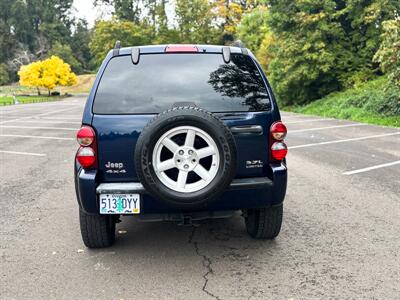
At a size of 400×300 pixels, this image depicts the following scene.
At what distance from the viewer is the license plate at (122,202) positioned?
3416mm

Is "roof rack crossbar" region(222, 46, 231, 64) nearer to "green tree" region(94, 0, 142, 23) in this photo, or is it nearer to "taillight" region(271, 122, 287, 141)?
"taillight" region(271, 122, 287, 141)

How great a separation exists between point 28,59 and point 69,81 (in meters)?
25.8

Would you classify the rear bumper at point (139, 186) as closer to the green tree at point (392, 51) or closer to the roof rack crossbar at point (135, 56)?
the roof rack crossbar at point (135, 56)

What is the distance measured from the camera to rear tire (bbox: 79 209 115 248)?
379cm

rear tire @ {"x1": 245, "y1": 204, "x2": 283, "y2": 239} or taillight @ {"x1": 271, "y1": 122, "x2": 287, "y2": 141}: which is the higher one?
taillight @ {"x1": 271, "y1": 122, "x2": 287, "y2": 141}

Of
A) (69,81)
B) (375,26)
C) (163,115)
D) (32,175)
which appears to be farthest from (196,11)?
(163,115)

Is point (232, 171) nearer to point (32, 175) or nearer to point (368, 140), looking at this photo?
point (32, 175)

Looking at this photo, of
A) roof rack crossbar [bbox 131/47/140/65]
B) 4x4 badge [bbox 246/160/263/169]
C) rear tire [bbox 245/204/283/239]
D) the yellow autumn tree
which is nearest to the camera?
4x4 badge [bbox 246/160/263/169]

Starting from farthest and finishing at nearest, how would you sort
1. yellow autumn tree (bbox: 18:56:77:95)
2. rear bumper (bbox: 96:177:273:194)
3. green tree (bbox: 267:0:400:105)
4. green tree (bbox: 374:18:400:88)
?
yellow autumn tree (bbox: 18:56:77:95), green tree (bbox: 267:0:400:105), green tree (bbox: 374:18:400:88), rear bumper (bbox: 96:177:273:194)

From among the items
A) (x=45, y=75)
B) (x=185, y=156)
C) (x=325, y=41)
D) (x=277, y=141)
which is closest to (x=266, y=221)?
(x=277, y=141)

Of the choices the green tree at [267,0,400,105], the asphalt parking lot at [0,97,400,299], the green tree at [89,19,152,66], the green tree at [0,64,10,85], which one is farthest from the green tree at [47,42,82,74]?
the asphalt parking lot at [0,97,400,299]

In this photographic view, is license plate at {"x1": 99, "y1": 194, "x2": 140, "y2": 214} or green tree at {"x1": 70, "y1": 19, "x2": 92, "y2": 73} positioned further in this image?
green tree at {"x1": 70, "y1": 19, "x2": 92, "y2": 73}

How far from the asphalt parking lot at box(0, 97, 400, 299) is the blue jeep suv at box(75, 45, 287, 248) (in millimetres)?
419

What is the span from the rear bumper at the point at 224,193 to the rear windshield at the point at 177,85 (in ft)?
1.97
